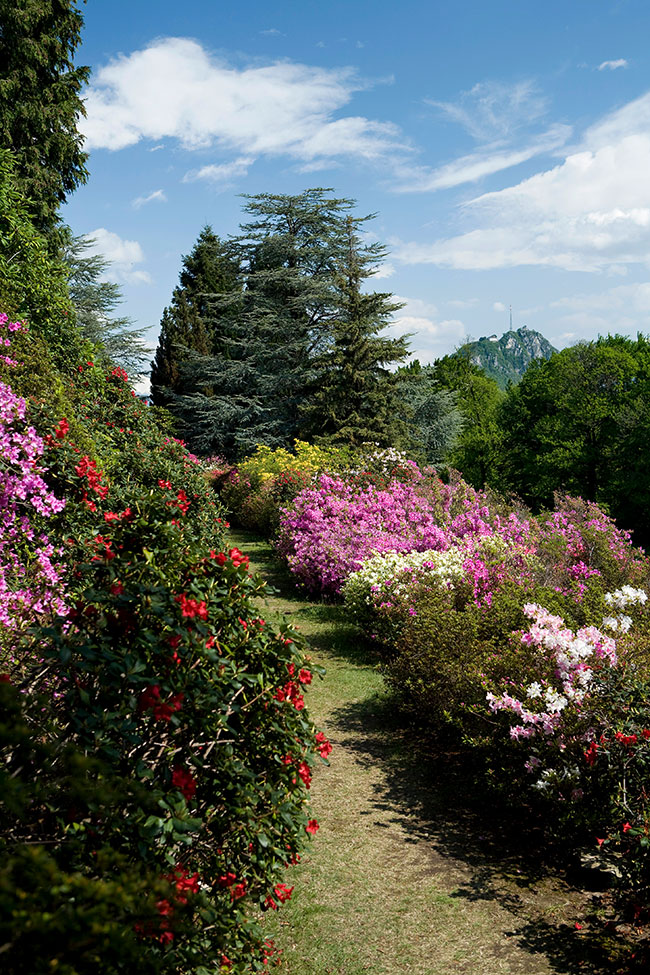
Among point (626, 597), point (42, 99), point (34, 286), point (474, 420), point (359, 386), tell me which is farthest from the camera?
point (474, 420)

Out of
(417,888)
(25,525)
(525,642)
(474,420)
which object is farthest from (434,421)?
(417,888)

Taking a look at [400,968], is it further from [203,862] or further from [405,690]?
[405,690]

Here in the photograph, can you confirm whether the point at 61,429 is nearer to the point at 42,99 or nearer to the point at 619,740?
the point at 619,740

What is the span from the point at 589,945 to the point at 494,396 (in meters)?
49.8

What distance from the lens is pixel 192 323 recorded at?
32.4 m

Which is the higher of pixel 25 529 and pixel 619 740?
pixel 25 529

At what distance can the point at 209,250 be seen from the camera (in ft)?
A: 117

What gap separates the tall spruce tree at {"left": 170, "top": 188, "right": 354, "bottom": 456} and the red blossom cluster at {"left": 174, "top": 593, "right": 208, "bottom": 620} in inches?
1023

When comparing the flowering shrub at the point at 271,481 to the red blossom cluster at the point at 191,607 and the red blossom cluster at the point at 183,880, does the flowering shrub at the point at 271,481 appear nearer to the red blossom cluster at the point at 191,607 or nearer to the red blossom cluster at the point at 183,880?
the red blossom cluster at the point at 191,607

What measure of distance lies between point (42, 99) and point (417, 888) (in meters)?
19.2

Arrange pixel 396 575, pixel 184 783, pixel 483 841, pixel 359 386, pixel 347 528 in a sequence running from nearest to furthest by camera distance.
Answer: pixel 184 783
pixel 483 841
pixel 396 575
pixel 347 528
pixel 359 386

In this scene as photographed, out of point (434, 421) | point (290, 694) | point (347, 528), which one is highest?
point (434, 421)

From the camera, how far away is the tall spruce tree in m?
29.1

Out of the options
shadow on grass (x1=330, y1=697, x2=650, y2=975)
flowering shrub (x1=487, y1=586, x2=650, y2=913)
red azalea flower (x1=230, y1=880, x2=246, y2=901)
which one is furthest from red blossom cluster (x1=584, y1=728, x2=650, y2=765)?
red azalea flower (x1=230, y1=880, x2=246, y2=901)
